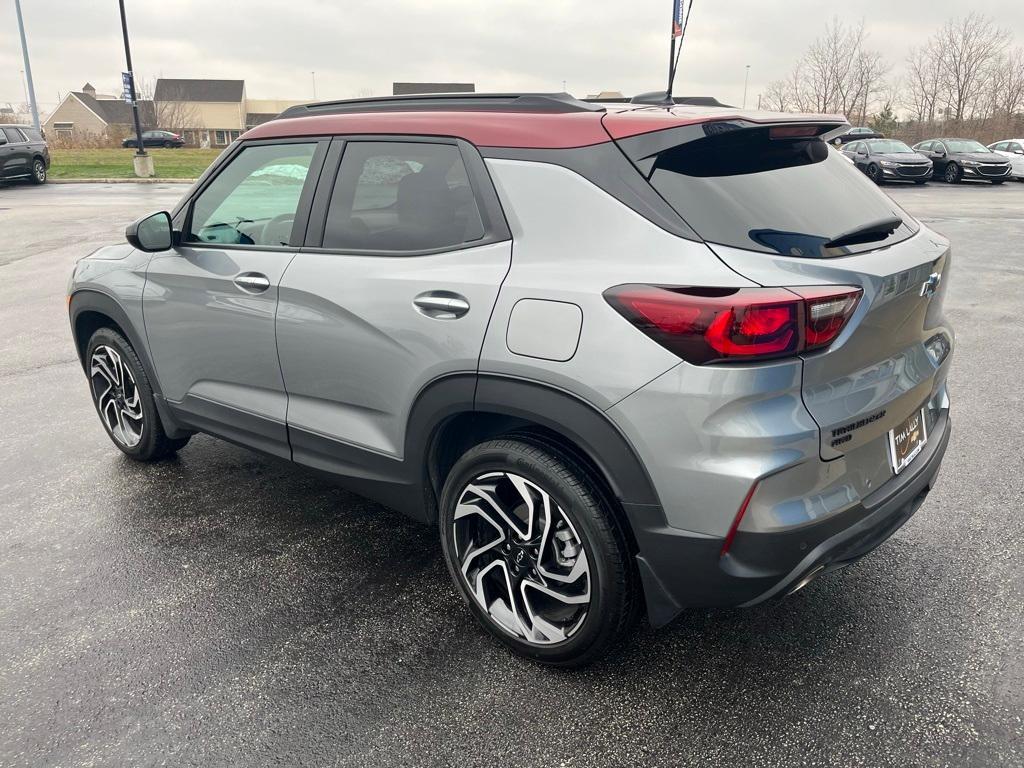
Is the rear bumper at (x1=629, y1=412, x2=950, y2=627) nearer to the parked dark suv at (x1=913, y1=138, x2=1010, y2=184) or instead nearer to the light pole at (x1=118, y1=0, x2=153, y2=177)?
the parked dark suv at (x1=913, y1=138, x2=1010, y2=184)

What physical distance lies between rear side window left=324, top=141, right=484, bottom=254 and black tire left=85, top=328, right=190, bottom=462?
5.48ft

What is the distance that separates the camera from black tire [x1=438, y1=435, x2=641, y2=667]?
2.35 metres

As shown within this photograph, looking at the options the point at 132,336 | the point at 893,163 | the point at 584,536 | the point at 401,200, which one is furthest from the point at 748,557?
the point at 893,163

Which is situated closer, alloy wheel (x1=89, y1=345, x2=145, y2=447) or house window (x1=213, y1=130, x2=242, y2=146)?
alloy wheel (x1=89, y1=345, x2=145, y2=447)

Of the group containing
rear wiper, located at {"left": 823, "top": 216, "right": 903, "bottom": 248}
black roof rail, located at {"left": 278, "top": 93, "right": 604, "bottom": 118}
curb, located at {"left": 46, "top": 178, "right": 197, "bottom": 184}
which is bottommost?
curb, located at {"left": 46, "top": 178, "right": 197, "bottom": 184}

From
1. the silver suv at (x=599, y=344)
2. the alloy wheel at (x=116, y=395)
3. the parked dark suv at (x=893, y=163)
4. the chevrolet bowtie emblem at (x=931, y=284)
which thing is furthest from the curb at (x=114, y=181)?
the chevrolet bowtie emblem at (x=931, y=284)

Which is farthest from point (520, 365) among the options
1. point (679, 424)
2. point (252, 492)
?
point (252, 492)

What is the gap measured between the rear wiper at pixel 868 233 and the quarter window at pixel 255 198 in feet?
6.59

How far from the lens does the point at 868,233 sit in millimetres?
2451

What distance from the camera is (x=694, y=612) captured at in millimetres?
2955

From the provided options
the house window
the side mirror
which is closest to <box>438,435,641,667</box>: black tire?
the side mirror

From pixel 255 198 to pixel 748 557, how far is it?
100 inches

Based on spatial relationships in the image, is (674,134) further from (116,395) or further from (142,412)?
(116,395)

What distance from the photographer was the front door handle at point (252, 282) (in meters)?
3.18
